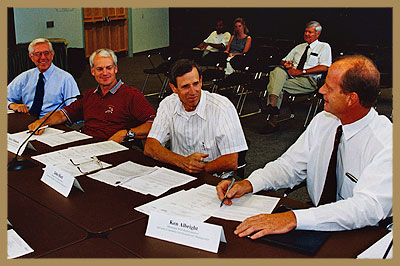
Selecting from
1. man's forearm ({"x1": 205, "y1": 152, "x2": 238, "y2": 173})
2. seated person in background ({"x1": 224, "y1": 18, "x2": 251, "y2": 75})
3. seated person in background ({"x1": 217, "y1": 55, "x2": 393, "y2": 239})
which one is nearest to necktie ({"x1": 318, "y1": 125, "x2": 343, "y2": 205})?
seated person in background ({"x1": 217, "y1": 55, "x2": 393, "y2": 239})

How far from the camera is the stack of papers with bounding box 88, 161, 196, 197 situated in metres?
2.12

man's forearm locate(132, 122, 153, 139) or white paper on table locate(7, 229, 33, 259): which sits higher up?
man's forearm locate(132, 122, 153, 139)

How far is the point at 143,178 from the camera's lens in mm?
2242

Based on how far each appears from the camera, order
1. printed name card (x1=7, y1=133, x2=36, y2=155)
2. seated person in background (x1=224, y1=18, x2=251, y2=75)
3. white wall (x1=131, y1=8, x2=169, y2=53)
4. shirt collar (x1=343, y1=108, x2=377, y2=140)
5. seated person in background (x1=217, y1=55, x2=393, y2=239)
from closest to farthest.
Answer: seated person in background (x1=217, y1=55, x2=393, y2=239) < shirt collar (x1=343, y1=108, x2=377, y2=140) < printed name card (x1=7, y1=133, x2=36, y2=155) < seated person in background (x1=224, y1=18, x2=251, y2=75) < white wall (x1=131, y1=8, x2=169, y2=53)

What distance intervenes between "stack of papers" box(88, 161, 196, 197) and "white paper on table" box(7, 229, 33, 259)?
606mm

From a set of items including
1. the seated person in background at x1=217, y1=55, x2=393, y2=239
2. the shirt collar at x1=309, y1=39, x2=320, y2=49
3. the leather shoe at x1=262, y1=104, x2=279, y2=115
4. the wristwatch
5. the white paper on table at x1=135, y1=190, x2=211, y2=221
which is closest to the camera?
the seated person in background at x1=217, y1=55, x2=393, y2=239

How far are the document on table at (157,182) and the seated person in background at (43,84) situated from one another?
204cm

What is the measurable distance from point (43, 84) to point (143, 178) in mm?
2259

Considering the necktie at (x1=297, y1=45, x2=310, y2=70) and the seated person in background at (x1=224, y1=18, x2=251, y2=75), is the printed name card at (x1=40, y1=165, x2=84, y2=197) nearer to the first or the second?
the necktie at (x1=297, y1=45, x2=310, y2=70)

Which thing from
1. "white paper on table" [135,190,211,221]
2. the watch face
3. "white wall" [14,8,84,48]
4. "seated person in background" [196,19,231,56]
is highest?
"white wall" [14,8,84,48]

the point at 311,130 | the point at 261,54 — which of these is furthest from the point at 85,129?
the point at 261,54

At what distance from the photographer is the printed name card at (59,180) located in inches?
80.8

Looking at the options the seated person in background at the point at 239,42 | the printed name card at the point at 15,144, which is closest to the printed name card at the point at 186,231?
the printed name card at the point at 15,144

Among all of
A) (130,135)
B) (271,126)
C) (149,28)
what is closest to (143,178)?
(130,135)
